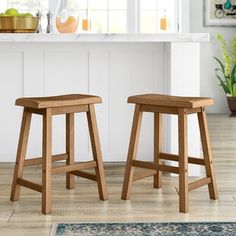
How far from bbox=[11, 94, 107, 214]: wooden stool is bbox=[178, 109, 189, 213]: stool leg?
1.58 feet

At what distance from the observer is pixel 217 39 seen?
8531 millimetres

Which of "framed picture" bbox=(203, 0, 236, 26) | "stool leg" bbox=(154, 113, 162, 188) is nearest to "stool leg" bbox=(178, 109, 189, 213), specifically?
"stool leg" bbox=(154, 113, 162, 188)

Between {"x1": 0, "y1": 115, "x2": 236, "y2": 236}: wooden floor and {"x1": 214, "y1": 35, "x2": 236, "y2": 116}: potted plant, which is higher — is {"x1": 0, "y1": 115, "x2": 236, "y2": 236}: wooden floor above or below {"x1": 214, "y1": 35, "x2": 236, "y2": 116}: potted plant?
below

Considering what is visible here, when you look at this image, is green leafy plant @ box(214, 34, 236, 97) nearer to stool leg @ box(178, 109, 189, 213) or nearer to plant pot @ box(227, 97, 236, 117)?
plant pot @ box(227, 97, 236, 117)

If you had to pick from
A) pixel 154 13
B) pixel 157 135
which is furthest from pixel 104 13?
pixel 157 135

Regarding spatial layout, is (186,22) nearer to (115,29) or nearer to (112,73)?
(115,29)

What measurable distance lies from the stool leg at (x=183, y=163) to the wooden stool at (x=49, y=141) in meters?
0.48

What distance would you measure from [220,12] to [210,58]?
26.0 inches

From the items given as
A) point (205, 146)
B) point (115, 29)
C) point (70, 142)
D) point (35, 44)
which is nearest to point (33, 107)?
point (70, 142)

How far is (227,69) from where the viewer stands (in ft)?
26.8

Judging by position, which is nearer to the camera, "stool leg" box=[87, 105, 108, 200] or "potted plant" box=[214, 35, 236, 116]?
"stool leg" box=[87, 105, 108, 200]

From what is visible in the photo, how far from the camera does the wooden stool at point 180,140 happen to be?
3.14 meters

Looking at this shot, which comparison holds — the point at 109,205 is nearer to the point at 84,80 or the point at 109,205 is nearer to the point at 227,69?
the point at 84,80

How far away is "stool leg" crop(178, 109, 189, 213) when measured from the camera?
3129mm
